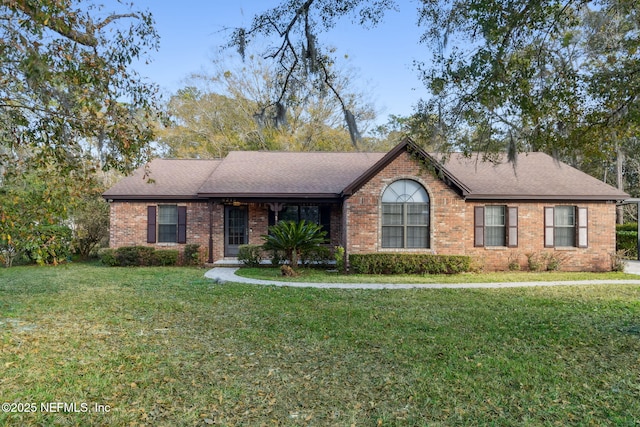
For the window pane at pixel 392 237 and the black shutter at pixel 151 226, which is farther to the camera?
the black shutter at pixel 151 226

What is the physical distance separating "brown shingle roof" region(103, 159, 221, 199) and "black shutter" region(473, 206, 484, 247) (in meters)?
10.6

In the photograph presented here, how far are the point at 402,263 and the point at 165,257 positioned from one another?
346 inches

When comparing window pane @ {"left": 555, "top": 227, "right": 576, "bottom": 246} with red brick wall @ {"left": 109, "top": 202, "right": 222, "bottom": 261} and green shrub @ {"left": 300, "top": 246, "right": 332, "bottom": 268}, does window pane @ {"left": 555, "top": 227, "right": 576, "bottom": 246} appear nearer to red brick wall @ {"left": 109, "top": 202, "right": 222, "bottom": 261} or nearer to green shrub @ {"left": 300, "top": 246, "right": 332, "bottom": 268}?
green shrub @ {"left": 300, "top": 246, "right": 332, "bottom": 268}

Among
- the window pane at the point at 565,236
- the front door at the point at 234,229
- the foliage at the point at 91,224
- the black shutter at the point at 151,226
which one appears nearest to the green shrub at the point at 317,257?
the front door at the point at 234,229

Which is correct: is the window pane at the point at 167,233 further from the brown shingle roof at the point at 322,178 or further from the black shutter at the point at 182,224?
the brown shingle roof at the point at 322,178

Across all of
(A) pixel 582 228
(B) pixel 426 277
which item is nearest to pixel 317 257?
(B) pixel 426 277

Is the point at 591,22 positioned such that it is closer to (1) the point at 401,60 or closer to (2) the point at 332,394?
(1) the point at 401,60

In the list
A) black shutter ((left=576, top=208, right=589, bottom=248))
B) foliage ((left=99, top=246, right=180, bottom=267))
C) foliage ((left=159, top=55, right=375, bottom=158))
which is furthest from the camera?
foliage ((left=159, top=55, right=375, bottom=158))

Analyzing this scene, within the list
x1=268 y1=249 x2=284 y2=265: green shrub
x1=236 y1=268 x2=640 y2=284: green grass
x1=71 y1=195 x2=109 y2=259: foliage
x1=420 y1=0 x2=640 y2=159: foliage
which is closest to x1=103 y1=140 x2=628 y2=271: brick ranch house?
x1=236 y1=268 x2=640 y2=284: green grass

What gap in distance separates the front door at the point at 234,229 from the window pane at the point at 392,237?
5981 mm

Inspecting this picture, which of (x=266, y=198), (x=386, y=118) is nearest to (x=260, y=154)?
(x=266, y=198)

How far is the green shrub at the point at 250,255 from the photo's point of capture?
15.4 meters

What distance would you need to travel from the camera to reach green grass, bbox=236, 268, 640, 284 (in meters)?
12.3

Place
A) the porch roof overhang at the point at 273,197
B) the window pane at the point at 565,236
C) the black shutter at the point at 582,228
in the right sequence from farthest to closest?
the porch roof overhang at the point at 273,197, the window pane at the point at 565,236, the black shutter at the point at 582,228
